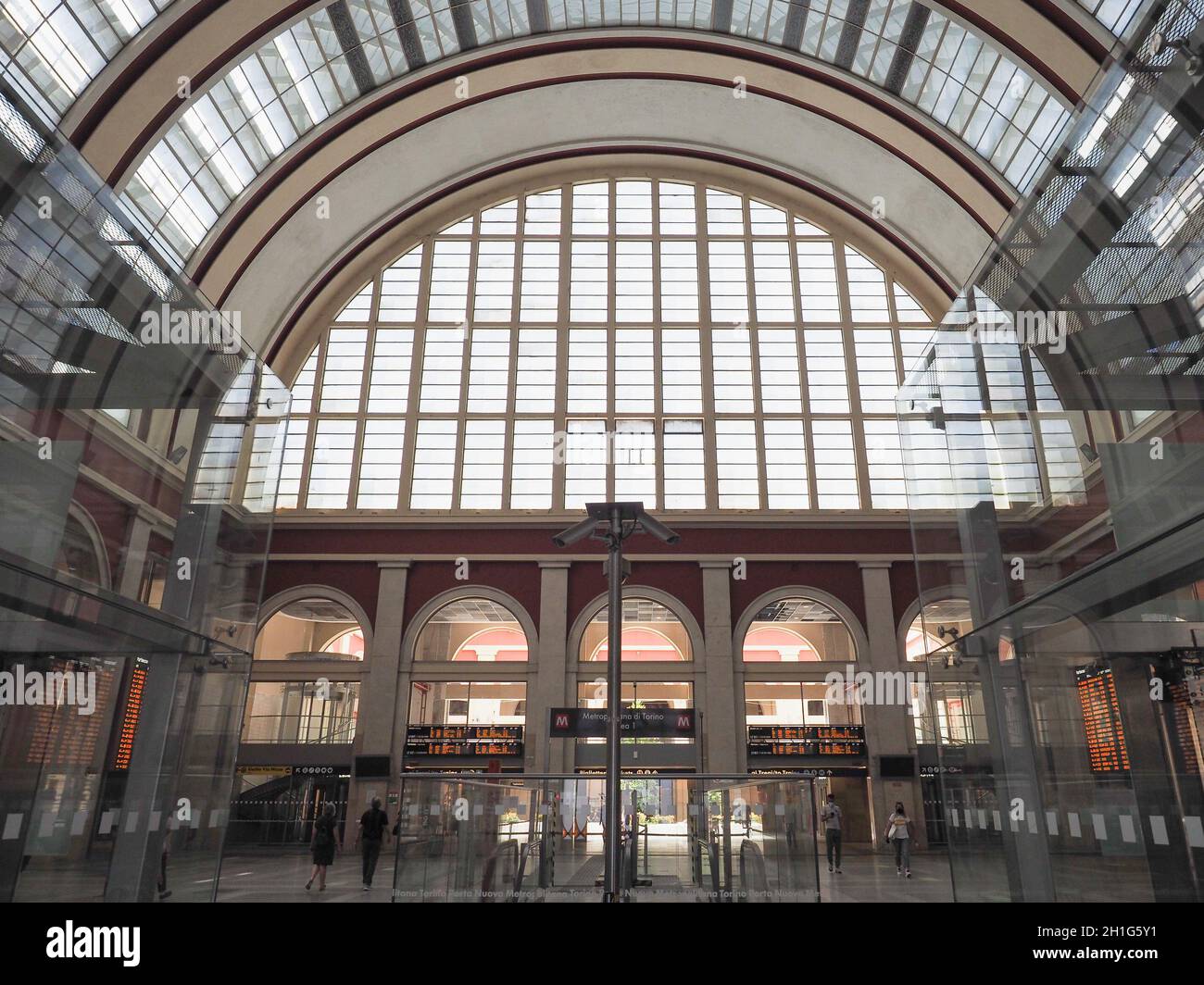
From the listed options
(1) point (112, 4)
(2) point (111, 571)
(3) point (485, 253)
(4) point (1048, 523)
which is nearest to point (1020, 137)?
(3) point (485, 253)

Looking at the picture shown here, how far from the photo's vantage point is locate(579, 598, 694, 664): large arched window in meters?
24.9

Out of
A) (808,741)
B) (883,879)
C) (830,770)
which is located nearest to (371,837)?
(883,879)

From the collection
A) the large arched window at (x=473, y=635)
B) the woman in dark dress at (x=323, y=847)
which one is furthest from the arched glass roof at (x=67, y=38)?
the large arched window at (x=473, y=635)

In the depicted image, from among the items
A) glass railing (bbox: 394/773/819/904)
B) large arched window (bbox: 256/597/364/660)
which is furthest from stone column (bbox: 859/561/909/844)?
large arched window (bbox: 256/597/364/660)

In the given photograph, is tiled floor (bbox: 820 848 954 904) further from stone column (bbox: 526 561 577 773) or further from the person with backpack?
stone column (bbox: 526 561 577 773)

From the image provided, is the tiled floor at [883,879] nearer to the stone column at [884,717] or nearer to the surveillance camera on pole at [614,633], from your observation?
the stone column at [884,717]

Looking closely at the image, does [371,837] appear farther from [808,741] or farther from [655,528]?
[808,741]

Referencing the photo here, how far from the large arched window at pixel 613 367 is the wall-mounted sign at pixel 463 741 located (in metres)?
6.87

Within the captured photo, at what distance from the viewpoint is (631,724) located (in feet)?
77.5

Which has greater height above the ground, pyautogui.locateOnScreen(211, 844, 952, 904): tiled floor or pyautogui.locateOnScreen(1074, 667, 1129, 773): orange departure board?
pyautogui.locateOnScreen(1074, 667, 1129, 773): orange departure board

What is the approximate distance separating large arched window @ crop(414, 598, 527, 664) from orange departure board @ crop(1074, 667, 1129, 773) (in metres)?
20.4
